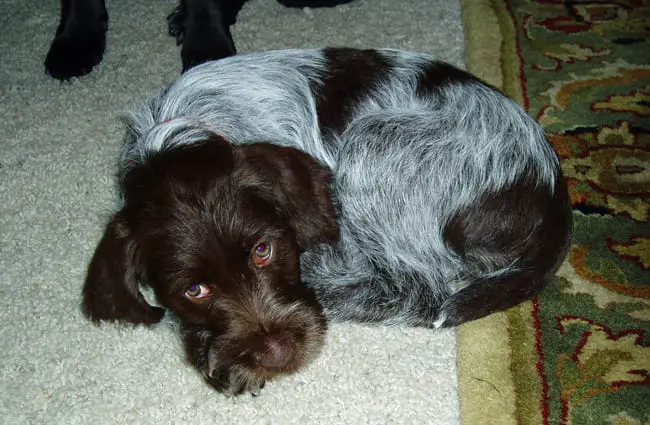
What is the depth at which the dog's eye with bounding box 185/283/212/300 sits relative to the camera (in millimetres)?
2033

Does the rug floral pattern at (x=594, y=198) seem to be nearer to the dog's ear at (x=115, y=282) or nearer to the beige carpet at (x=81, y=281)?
the beige carpet at (x=81, y=281)

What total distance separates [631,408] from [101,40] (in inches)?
116

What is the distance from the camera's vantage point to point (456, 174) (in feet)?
7.88

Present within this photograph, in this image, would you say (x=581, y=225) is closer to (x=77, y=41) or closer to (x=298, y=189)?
(x=298, y=189)

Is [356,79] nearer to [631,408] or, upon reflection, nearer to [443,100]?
[443,100]

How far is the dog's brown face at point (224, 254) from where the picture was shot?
199 centimetres

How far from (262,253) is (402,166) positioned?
2.17 feet

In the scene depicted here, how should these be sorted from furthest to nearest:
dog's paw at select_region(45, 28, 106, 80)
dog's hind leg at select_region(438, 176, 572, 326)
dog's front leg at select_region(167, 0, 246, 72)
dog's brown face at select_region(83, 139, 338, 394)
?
dog's paw at select_region(45, 28, 106, 80), dog's front leg at select_region(167, 0, 246, 72), dog's hind leg at select_region(438, 176, 572, 326), dog's brown face at select_region(83, 139, 338, 394)

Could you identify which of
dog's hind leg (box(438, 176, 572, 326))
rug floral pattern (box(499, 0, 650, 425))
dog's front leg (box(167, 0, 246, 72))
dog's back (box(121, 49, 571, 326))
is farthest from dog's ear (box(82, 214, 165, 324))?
dog's front leg (box(167, 0, 246, 72))

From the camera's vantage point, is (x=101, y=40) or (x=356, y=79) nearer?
(x=356, y=79)

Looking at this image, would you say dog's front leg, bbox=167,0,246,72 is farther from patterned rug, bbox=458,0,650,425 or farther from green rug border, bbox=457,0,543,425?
green rug border, bbox=457,0,543,425

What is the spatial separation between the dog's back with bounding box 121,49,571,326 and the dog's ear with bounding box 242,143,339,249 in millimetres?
229

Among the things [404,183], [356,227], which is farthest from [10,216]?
[404,183]

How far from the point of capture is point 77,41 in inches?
139
